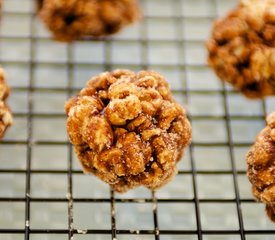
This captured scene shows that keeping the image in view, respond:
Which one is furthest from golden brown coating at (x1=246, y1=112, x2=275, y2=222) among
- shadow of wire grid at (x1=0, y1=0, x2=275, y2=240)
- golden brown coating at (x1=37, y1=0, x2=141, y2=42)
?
golden brown coating at (x1=37, y1=0, x2=141, y2=42)

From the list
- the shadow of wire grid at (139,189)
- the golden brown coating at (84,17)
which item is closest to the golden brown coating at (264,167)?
the shadow of wire grid at (139,189)

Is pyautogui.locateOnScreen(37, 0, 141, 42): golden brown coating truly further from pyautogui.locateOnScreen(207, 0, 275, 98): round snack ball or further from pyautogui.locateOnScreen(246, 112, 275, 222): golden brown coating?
pyautogui.locateOnScreen(246, 112, 275, 222): golden brown coating

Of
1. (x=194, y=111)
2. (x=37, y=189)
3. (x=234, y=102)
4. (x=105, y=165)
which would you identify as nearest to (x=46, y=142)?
(x=37, y=189)

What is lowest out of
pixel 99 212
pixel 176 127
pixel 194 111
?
pixel 99 212

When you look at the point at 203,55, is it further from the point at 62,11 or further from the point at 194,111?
the point at 62,11

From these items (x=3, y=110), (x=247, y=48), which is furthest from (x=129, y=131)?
(x=247, y=48)

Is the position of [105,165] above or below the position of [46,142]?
below

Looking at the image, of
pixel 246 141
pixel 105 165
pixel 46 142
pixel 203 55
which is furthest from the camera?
pixel 203 55

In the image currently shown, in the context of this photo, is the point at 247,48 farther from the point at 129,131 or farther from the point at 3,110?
the point at 3,110
